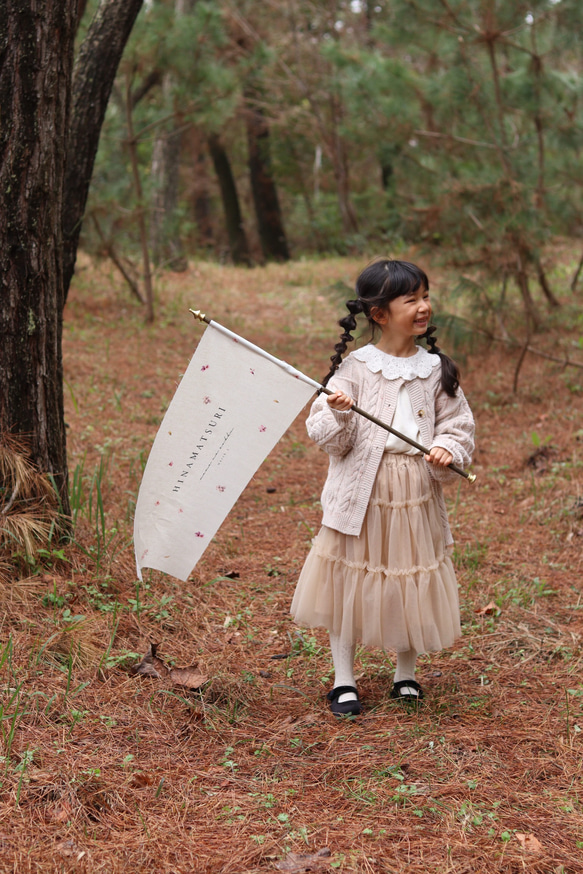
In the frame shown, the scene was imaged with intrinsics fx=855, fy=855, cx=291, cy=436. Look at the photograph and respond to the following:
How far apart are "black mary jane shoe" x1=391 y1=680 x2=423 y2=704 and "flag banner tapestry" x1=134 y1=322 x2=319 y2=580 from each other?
0.83 meters

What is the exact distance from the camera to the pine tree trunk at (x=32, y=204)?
322cm

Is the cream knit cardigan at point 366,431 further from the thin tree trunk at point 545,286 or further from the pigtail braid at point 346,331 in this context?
the thin tree trunk at point 545,286

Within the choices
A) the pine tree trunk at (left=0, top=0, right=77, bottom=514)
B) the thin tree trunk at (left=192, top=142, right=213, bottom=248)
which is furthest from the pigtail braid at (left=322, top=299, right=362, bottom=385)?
the thin tree trunk at (left=192, top=142, right=213, bottom=248)

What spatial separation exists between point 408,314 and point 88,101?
3.00m

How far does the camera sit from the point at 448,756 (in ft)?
8.18

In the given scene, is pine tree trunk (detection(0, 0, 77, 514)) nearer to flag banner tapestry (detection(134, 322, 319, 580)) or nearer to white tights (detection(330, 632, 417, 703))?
flag banner tapestry (detection(134, 322, 319, 580))

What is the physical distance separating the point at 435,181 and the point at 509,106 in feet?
3.11

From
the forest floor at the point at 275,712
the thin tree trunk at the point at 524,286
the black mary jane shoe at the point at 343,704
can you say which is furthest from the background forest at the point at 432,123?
the black mary jane shoe at the point at 343,704

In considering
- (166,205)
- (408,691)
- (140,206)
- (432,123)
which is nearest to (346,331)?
(408,691)

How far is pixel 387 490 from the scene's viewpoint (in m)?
2.72

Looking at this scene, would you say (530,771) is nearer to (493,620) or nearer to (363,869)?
(363,869)

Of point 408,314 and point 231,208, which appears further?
point 231,208

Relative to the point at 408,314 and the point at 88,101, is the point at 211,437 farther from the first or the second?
the point at 88,101

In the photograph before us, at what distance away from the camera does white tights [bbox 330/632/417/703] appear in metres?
2.83
